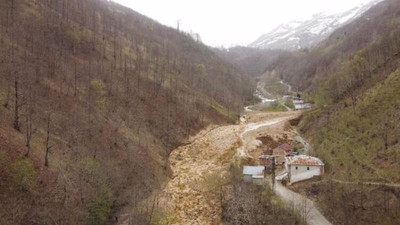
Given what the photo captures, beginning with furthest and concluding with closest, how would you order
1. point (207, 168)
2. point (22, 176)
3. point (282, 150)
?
point (282, 150) < point (207, 168) < point (22, 176)

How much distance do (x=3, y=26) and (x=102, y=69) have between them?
1922 centimetres

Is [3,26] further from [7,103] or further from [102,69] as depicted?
[7,103]

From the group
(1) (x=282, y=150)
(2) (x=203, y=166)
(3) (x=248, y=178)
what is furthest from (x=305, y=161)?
(2) (x=203, y=166)

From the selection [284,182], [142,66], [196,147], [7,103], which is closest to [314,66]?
[142,66]

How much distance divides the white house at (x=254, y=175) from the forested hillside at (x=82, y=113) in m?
11.8

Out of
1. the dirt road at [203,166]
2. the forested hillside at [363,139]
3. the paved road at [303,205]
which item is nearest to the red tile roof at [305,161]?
the forested hillside at [363,139]

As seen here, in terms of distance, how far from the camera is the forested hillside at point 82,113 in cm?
3606

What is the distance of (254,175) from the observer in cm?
4675

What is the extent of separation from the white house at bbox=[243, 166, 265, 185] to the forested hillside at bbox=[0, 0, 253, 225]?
1180 centimetres

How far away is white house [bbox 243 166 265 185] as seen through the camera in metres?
45.9

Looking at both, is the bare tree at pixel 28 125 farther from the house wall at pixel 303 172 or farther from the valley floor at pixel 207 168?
the house wall at pixel 303 172

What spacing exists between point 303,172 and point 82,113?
105ft

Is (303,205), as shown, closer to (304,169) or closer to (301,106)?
(304,169)

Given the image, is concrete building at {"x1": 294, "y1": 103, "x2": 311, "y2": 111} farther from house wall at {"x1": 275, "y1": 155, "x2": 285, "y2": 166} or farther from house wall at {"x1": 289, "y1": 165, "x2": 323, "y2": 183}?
house wall at {"x1": 289, "y1": 165, "x2": 323, "y2": 183}
